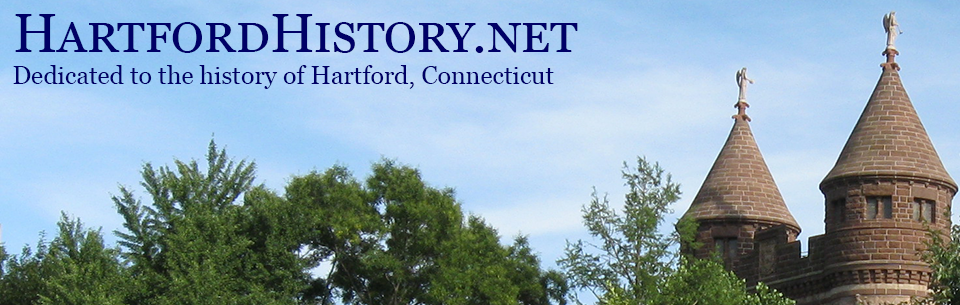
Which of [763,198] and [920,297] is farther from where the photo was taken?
[763,198]

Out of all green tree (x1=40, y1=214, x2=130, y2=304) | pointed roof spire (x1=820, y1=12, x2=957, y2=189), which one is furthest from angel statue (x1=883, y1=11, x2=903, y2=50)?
green tree (x1=40, y1=214, x2=130, y2=304)

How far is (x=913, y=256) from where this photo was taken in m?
48.2

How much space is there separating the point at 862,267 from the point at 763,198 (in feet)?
24.8

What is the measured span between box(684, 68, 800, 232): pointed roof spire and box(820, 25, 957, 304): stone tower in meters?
5.47

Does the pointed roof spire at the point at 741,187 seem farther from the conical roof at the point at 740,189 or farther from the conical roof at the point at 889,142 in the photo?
the conical roof at the point at 889,142

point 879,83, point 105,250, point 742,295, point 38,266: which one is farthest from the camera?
point 38,266

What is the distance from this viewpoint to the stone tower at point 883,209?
1898 inches

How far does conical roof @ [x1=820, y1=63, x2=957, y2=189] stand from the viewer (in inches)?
1914

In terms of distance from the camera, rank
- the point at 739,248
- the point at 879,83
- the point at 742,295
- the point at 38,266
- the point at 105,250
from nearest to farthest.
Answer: the point at 742,295
the point at 879,83
the point at 739,248
the point at 105,250
the point at 38,266

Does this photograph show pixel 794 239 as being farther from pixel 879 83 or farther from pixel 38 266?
pixel 38 266

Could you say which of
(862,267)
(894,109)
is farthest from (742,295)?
(894,109)

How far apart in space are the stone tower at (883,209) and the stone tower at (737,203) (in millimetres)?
4928

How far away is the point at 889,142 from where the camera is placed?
49.1m

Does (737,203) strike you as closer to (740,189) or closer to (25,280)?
(740,189)
